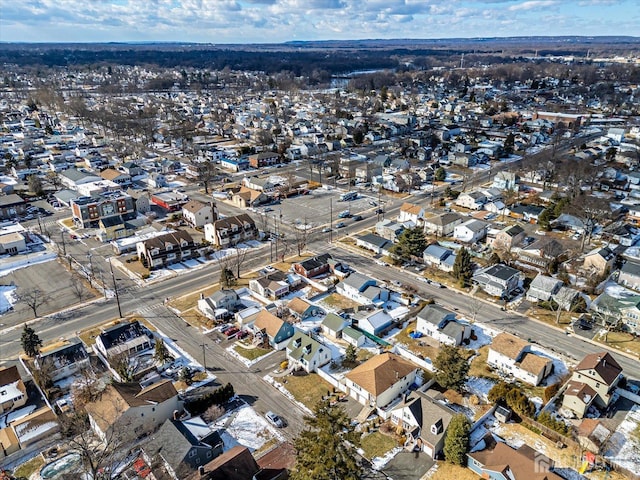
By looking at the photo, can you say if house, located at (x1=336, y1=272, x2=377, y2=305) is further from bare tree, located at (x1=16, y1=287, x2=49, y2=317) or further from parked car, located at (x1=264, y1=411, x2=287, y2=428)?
bare tree, located at (x1=16, y1=287, x2=49, y2=317)

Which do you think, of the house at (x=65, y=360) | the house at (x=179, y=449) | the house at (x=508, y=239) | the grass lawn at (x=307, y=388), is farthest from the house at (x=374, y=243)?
the house at (x=65, y=360)

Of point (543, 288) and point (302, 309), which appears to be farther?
point (543, 288)

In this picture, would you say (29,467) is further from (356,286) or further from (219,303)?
(356,286)

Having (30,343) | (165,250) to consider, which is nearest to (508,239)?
(165,250)

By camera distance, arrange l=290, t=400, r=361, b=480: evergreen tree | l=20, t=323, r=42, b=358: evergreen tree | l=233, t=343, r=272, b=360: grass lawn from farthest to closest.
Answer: l=233, t=343, r=272, b=360: grass lawn, l=20, t=323, r=42, b=358: evergreen tree, l=290, t=400, r=361, b=480: evergreen tree

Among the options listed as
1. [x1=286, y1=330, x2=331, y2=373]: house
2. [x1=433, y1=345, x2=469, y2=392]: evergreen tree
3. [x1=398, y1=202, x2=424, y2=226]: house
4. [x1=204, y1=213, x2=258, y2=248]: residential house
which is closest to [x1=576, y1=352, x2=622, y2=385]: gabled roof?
[x1=433, y1=345, x2=469, y2=392]: evergreen tree

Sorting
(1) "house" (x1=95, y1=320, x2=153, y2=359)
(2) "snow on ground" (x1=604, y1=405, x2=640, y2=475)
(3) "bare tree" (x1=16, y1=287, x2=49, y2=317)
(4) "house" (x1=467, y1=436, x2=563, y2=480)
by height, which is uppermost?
(1) "house" (x1=95, y1=320, x2=153, y2=359)

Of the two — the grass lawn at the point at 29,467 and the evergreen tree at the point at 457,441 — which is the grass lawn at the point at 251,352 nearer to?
the grass lawn at the point at 29,467
